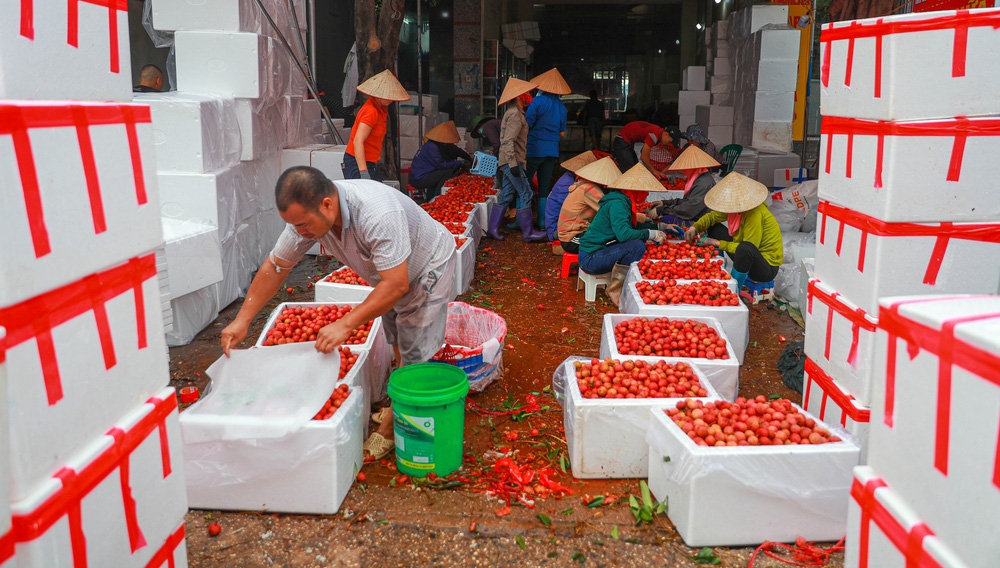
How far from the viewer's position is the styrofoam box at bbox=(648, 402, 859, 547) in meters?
3.08

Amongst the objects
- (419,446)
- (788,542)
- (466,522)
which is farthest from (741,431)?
(419,446)

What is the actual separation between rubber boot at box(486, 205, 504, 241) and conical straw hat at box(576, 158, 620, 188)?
3.15 meters

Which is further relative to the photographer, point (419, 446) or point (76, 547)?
point (419, 446)

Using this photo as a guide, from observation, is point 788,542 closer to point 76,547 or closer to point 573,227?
point 76,547

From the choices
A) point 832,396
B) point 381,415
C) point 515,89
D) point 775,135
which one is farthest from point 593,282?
point 775,135

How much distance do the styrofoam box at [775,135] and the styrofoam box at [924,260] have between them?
31.4 ft

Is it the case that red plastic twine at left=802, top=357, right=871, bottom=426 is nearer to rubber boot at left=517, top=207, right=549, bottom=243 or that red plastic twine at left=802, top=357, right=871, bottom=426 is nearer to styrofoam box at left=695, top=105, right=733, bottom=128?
rubber boot at left=517, top=207, right=549, bottom=243

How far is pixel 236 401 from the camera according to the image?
3.45 m

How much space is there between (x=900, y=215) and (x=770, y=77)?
9.92 metres

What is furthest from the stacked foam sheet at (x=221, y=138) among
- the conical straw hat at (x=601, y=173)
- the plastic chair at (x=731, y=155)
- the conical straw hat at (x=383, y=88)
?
the plastic chair at (x=731, y=155)

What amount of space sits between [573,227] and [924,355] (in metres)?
5.53

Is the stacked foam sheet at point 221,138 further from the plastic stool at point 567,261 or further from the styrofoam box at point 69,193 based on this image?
the styrofoam box at point 69,193

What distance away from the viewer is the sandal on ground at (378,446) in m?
3.94

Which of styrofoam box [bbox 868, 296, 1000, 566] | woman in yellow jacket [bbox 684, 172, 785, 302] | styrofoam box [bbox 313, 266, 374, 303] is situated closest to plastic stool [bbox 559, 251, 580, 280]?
woman in yellow jacket [bbox 684, 172, 785, 302]
